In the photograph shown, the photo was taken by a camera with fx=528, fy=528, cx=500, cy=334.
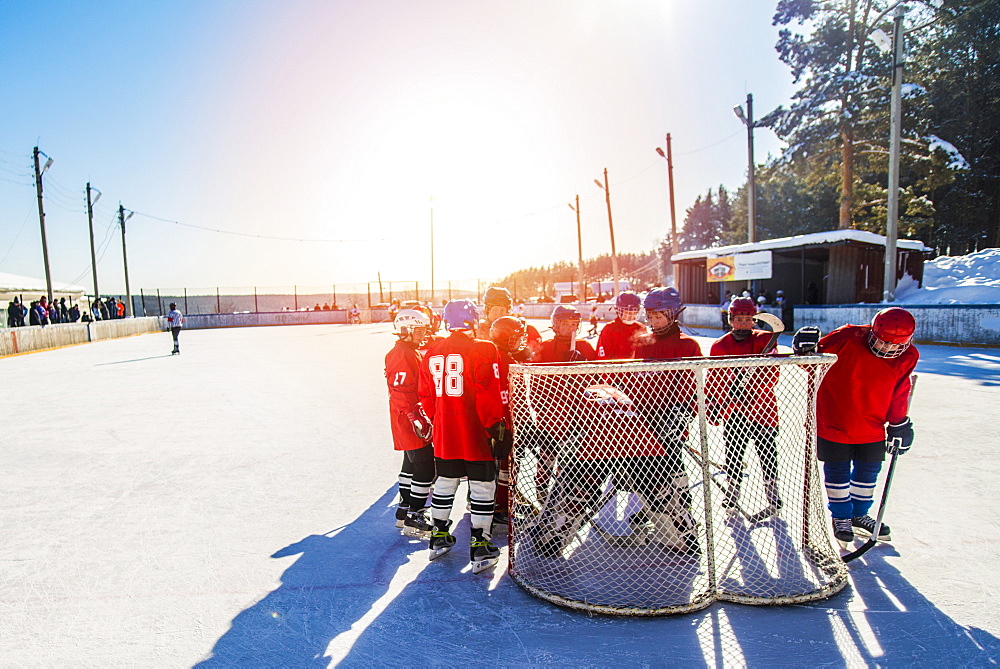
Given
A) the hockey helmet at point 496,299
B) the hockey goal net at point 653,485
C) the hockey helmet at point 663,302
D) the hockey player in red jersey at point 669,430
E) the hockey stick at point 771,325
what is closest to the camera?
the hockey goal net at point 653,485

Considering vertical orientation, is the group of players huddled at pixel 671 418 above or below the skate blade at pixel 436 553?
above

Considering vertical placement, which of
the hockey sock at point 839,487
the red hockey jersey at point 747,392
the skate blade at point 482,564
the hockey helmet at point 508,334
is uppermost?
the hockey helmet at point 508,334

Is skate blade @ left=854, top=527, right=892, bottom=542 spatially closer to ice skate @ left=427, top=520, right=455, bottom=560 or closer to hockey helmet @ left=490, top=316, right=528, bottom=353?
hockey helmet @ left=490, top=316, right=528, bottom=353

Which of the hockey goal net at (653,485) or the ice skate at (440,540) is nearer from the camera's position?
the hockey goal net at (653,485)

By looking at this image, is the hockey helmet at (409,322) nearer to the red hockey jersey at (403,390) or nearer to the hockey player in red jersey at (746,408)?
the red hockey jersey at (403,390)

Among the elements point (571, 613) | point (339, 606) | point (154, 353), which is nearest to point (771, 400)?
point (571, 613)

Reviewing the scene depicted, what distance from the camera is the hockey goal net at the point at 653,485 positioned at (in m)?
2.90

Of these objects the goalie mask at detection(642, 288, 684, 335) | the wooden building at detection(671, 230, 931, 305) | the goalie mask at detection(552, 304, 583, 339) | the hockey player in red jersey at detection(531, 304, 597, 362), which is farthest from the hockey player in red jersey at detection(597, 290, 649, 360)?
the wooden building at detection(671, 230, 931, 305)

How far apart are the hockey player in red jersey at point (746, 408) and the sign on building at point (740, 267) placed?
19412mm

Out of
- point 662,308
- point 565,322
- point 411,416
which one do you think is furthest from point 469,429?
point 662,308

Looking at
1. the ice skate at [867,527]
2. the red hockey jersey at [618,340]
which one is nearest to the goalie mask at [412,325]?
the red hockey jersey at [618,340]

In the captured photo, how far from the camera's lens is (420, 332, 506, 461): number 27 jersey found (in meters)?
3.24

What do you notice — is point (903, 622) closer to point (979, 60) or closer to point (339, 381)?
point (339, 381)

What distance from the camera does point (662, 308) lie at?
3676 mm
